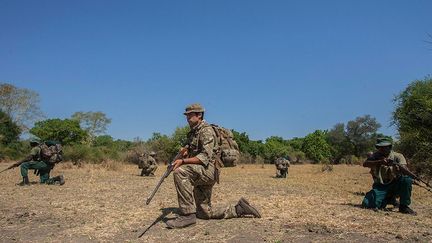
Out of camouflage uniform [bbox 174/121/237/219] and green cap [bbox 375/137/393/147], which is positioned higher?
green cap [bbox 375/137/393/147]

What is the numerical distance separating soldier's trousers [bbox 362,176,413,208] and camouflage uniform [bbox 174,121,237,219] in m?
3.24

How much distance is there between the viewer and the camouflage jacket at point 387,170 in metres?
10.2

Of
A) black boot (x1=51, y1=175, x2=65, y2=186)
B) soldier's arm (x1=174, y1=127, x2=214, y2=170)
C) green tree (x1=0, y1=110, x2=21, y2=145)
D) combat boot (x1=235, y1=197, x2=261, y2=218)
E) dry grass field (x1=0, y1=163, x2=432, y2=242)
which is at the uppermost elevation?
green tree (x1=0, y1=110, x2=21, y2=145)

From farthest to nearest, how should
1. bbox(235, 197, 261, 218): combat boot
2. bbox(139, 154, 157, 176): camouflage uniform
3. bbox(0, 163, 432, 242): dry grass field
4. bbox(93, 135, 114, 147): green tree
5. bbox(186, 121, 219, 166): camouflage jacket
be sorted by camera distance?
1. bbox(93, 135, 114, 147): green tree
2. bbox(139, 154, 157, 176): camouflage uniform
3. bbox(235, 197, 261, 218): combat boot
4. bbox(186, 121, 219, 166): camouflage jacket
5. bbox(0, 163, 432, 242): dry grass field

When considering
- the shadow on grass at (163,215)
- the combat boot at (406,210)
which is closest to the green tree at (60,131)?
the shadow on grass at (163,215)

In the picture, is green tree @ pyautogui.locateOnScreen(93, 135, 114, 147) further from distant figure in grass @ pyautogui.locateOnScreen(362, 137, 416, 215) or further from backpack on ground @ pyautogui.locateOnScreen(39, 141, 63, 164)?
distant figure in grass @ pyautogui.locateOnScreen(362, 137, 416, 215)

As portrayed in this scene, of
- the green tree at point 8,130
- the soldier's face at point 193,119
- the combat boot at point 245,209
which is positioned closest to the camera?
the soldier's face at point 193,119

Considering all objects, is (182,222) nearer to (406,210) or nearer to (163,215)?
(163,215)

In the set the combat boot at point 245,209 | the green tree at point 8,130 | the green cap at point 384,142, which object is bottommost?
the combat boot at point 245,209

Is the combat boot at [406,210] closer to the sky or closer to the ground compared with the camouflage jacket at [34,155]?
closer to the ground

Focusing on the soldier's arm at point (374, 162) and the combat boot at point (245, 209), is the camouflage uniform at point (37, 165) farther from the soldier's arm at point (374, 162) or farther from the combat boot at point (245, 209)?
the soldier's arm at point (374, 162)

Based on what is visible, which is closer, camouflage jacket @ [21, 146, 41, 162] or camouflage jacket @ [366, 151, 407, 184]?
camouflage jacket @ [366, 151, 407, 184]

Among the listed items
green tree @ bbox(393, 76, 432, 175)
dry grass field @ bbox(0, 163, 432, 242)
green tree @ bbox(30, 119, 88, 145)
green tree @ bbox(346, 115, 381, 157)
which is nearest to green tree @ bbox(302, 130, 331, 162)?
green tree @ bbox(346, 115, 381, 157)

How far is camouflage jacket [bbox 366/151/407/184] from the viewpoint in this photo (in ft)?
33.3
